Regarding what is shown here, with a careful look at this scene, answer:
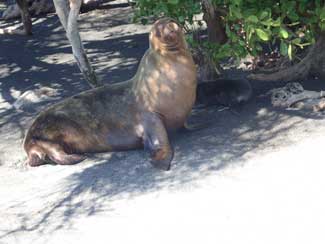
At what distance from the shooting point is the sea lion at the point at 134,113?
4.50 metres

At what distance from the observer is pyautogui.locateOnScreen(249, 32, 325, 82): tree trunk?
18.5 ft

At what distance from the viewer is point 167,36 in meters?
4.43

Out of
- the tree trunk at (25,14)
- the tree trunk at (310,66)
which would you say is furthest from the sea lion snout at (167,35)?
the tree trunk at (25,14)

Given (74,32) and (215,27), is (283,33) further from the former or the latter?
(74,32)

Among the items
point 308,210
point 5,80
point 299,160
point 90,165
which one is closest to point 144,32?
point 5,80

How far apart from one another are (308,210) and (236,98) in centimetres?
209

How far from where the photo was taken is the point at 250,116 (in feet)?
16.5

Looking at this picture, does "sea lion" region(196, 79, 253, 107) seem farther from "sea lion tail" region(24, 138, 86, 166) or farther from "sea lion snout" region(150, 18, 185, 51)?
"sea lion tail" region(24, 138, 86, 166)

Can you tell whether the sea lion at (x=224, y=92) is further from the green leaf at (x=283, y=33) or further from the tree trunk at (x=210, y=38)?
the green leaf at (x=283, y=33)

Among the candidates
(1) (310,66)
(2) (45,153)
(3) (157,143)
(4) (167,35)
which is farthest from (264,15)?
(2) (45,153)

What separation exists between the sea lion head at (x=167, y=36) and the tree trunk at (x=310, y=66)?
63.3 inches

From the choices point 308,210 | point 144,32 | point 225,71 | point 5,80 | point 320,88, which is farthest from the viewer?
point 144,32

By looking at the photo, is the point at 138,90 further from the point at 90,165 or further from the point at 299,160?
the point at 299,160

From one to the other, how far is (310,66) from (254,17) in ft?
5.14
